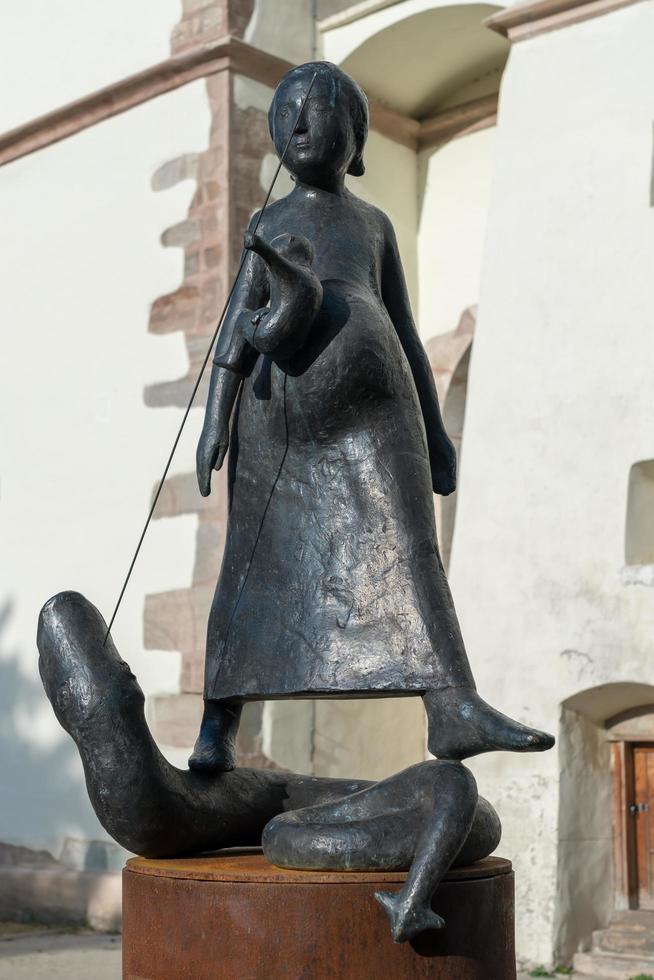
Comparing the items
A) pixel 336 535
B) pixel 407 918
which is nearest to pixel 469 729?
pixel 407 918

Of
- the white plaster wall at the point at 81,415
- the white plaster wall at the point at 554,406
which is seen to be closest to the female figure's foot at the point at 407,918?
the white plaster wall at the point at 554,406

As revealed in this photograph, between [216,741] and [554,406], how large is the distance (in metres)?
3.80

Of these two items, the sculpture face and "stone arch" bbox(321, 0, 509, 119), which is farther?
"stone arch" bbox(321, 0, 509, 119)

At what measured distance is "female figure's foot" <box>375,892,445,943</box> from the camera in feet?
7.79

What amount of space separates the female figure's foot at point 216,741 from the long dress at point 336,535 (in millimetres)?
63

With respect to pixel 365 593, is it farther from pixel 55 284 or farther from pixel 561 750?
pixel 55 284

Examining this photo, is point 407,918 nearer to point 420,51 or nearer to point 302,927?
point 302,927

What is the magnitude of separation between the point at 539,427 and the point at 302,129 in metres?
Answer: 3.68

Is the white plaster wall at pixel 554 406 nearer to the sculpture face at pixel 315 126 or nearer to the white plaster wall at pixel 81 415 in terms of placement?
the white plaster wall at pixel 81 415

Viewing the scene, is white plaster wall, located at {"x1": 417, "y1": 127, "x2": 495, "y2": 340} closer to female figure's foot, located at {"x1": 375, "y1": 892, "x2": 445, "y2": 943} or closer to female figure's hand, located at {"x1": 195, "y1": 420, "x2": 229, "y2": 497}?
female figure's hand, located at {"x1": 195, "y1": 420, "x2": 229, "y2": 497}

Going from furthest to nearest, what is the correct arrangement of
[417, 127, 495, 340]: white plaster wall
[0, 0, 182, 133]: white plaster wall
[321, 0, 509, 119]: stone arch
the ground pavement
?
[417, 127, 495, 340]: white plaster wall → [0, 0, 182, 133]: white plaster wall → [321, 0, 509, 119]: stone arch → the ground pavement

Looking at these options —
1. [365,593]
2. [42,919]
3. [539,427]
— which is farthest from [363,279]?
[42,919]

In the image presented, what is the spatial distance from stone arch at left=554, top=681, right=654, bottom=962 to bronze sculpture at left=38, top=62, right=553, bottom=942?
135 inches

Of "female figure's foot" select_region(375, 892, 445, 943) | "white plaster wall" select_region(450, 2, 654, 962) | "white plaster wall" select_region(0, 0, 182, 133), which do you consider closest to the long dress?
"female figure's foot" select_region(375, 892, 445, 943)
